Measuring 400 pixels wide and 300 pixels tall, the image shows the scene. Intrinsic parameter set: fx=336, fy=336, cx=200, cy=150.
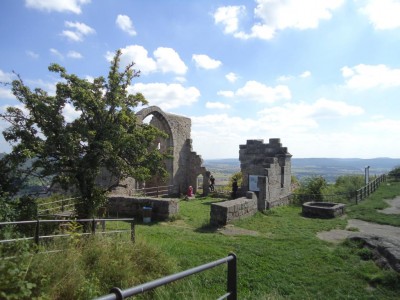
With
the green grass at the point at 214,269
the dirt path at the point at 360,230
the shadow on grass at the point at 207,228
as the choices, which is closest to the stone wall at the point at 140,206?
the shadow on grass at the point at 207,228

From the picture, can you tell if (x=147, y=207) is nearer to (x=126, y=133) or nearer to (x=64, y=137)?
(x=126, y=133)

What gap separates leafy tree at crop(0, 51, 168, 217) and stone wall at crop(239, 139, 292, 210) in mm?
8007

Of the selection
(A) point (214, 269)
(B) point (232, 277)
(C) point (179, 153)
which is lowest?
(A) point (214, 269)

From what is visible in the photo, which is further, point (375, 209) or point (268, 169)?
point (268, 169)

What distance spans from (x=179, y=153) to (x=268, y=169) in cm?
836

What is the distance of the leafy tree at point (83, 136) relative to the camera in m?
8.51

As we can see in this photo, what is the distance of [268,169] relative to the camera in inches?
712

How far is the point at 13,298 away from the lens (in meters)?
3.02

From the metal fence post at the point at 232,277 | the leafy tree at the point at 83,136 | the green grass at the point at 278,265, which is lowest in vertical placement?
the green grass at the point at 278,265

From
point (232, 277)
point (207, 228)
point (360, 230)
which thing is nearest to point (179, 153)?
point (207, 228)

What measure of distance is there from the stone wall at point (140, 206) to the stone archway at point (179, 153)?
8790 millimetres

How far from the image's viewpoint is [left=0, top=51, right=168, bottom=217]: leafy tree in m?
8.51

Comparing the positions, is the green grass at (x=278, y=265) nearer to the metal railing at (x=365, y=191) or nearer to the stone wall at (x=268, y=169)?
the stone wall at (x=268, y=169)

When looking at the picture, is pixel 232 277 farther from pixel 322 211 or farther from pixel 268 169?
pixel 268 169
